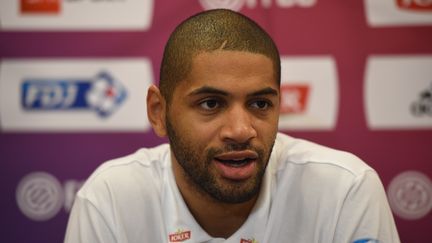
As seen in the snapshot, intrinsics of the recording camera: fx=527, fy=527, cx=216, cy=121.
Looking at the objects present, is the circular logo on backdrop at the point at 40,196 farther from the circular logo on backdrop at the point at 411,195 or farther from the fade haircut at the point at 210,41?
the circular logo on backdrop at the point at 411,195

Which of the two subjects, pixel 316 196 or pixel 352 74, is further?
pixel 352 74

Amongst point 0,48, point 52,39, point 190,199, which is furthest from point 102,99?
point 190,199

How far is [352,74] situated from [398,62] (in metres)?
0.19

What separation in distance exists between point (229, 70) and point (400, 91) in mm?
1158

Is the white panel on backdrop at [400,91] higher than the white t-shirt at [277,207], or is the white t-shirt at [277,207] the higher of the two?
the white panel on backdrop at [400,91]

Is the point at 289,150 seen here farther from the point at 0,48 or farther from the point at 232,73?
the point at 0,48

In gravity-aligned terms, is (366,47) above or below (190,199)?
above

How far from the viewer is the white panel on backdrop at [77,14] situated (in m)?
2.16

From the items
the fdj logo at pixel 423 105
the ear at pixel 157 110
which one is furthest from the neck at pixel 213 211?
the fdj logo at pixel 423 105

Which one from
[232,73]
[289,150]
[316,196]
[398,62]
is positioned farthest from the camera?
[398,62]

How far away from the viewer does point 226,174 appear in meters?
1.21

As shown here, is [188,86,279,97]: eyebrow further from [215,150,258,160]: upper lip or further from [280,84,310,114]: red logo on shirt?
[280,84,310,114]: red logo on shirt

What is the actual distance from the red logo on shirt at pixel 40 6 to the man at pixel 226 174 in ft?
3.13

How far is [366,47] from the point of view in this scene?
212 cm
